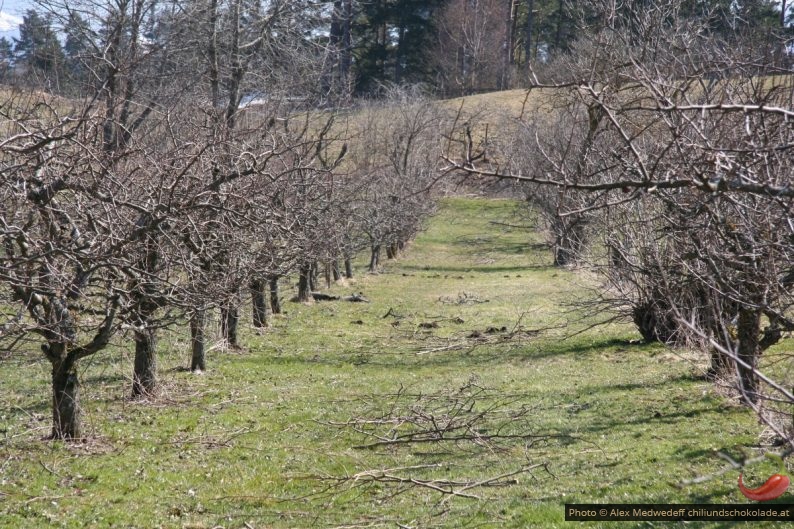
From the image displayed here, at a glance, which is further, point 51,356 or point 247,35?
point 247,35

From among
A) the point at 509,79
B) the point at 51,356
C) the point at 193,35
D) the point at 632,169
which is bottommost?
the point at 51,356

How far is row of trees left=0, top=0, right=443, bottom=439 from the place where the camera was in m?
8.41

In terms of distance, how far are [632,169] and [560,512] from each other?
4262mm

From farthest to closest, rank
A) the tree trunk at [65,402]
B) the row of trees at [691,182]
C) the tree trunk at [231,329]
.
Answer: the tree trunk at [231,329]
the tree trunk at [65,402]
the row of trees at [691,182]

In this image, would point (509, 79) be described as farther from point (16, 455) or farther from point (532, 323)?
point (16, 455)

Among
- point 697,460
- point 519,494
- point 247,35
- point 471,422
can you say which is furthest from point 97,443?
point 247,35

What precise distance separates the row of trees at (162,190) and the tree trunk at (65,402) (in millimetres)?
19

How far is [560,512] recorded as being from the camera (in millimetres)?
7668

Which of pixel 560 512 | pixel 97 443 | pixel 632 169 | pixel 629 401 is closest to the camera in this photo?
pixel 632 169

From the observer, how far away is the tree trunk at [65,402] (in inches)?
414

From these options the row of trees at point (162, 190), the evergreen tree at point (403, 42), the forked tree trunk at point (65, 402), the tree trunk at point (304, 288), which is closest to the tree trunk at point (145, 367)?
the row of trees at point (162, 190)

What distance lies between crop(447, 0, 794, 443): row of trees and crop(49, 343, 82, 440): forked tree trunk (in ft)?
19.2

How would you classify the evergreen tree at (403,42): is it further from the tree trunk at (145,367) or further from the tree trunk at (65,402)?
the tree trunk at (65,402)

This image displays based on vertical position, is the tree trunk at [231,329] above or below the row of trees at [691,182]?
→ below
